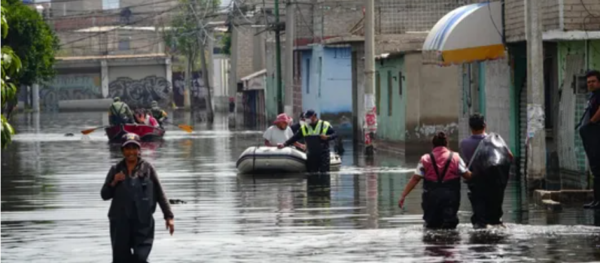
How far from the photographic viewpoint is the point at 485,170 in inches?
732

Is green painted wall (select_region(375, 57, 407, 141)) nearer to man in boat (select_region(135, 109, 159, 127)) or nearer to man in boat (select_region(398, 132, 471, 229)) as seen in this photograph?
man in boat (select_region(135, 109, 159, 127))

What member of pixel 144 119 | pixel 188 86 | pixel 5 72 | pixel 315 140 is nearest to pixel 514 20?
pixel 315 140

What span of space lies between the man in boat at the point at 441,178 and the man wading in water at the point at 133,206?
4411 mm

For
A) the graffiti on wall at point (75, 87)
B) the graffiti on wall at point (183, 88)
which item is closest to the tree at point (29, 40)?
the graffiti on wall at point (75, 87)

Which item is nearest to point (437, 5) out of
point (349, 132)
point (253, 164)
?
point (349, 132)

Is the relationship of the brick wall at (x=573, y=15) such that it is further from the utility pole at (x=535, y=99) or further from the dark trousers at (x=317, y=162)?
the dark trousers at (x=317, y=162)

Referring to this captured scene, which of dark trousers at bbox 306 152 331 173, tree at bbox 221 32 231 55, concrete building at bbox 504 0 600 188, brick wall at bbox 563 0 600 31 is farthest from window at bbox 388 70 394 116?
tree at bbox 221 32 231 55

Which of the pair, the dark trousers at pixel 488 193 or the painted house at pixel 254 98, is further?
the painted house at pixel 254 98

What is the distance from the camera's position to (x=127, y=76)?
126 m

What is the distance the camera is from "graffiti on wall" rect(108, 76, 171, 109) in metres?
124

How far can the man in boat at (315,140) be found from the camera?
106ft

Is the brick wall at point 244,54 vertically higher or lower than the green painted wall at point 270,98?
higher

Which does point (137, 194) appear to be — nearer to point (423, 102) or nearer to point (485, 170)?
point (485, 170)

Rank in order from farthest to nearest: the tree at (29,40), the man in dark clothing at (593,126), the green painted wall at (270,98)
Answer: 1. the green painted wall at (270,98)
2. the tree at (29,40)
3. the man in dark clothing at (593,126)
